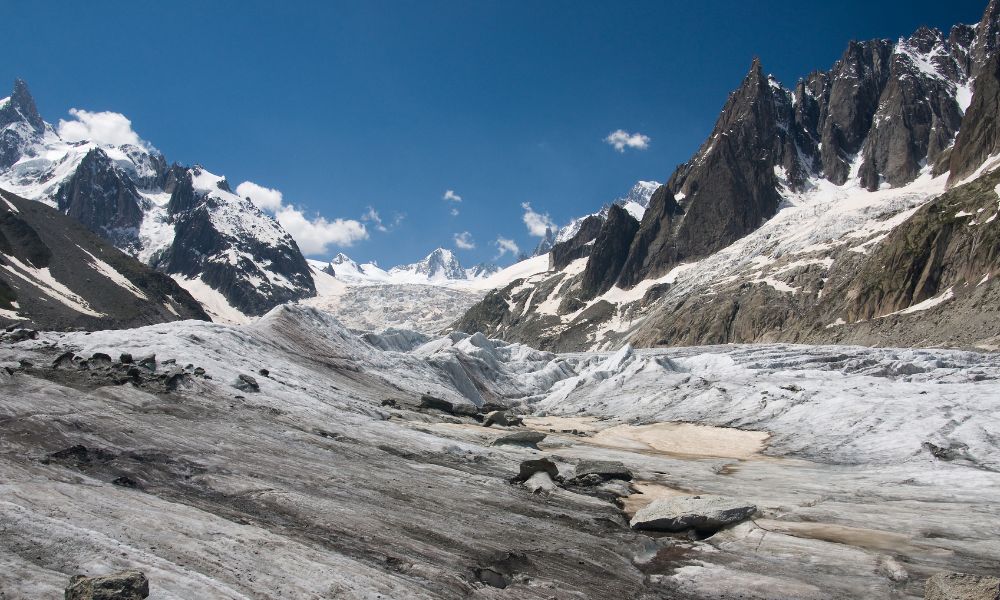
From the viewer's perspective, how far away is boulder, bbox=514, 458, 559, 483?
29.1 m

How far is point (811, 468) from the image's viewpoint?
129 feet

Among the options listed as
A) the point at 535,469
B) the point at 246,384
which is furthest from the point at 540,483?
the point at 246,384

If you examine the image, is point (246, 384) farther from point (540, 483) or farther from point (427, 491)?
point (540, 483)

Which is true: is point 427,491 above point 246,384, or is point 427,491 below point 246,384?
below

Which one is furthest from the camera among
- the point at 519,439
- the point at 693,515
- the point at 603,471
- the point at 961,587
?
the point at 519,439

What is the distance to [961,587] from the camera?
1457 cm

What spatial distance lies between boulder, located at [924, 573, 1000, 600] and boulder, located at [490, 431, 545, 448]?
26663 mm

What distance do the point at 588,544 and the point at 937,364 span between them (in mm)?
73781

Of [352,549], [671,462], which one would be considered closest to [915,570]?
[352,549]

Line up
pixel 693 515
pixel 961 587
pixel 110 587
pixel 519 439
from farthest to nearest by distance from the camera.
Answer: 1. pixel 519 439
2. pixel 693 515
3. pixel 961 587
4. pixel 110 587

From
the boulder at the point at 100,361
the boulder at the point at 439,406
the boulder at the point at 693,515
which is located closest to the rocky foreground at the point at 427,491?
the boulder at the point at 693,515

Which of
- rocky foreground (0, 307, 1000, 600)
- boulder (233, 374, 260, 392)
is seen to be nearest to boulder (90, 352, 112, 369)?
rocky foreground (0, 307, 1000, 600)

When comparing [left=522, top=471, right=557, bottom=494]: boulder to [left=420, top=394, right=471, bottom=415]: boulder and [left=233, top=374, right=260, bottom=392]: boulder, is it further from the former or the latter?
[left=420, top=394, right=471, bottom=415]: boulder

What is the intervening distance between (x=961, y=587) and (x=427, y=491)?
17054 millimetres
